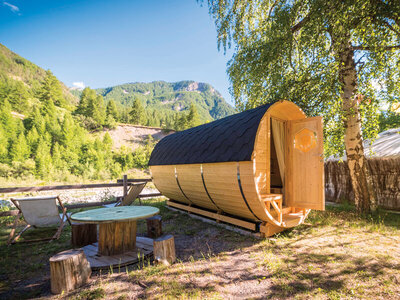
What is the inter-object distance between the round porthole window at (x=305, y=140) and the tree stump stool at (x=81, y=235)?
5226 mm

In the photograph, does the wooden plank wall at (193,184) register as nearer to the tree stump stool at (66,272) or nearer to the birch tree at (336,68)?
the tree stump stool at (66,272)

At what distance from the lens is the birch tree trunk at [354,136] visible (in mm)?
5855

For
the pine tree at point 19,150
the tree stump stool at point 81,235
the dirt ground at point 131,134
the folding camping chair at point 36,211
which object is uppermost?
the dirt ground at point 131,134

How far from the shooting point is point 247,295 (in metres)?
2.51

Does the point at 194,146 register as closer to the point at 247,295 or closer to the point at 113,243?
the point at 113,243

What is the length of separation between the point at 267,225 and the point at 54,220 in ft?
14.9

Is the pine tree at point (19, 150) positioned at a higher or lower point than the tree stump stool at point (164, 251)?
higher

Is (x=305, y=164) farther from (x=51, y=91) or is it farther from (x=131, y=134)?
(x=51, y=91)

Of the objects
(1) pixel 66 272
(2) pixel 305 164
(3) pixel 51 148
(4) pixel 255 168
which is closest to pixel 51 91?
(3) pixel 51 148

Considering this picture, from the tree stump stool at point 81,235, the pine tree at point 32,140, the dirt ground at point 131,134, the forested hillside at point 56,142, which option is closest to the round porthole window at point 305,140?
the tree stump stool at point 81,235

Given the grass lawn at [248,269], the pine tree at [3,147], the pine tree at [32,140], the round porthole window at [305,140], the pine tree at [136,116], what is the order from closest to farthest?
the grass lawn at [248,269]
the round porthole window at [305,140]
the pine tree at [3,147]
the pine tree at [32,140]
the pine tree at [136,116]

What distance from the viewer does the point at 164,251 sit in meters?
3.33

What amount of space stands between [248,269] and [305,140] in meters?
3.46

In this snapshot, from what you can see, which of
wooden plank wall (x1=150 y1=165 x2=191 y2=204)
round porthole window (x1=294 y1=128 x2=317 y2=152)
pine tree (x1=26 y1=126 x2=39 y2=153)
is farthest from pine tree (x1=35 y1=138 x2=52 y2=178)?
round porthole window (x1=294 y1=128 x2=317 y2=152)
